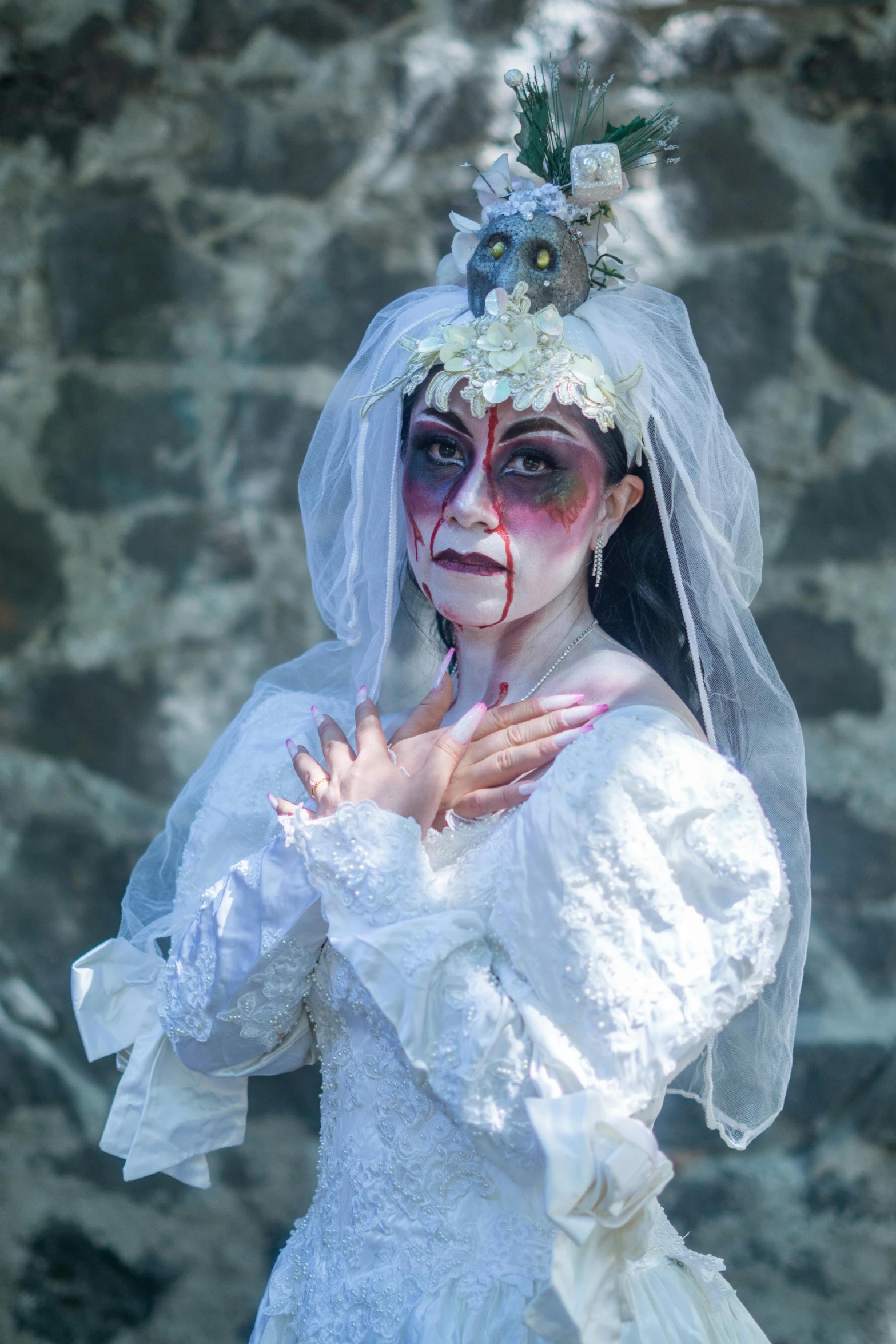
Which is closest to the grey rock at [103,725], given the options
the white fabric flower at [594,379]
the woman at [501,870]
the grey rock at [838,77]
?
the woman at [501,870]

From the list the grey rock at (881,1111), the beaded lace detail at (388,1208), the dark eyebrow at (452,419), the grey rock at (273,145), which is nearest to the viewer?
the beaded lace detail at (388,1208)

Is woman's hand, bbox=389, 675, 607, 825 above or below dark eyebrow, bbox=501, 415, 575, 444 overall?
below

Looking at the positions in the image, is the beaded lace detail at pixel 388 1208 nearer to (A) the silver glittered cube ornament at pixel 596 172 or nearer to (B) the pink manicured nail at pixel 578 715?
(B) the pink manicured nail at pixel 578 715

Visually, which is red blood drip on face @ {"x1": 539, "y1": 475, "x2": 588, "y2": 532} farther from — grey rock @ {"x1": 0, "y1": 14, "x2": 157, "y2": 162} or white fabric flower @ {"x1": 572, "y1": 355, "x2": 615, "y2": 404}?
grey rock @ {"x1": 0, "y1": 14, "x2": 157, "y2": 162}

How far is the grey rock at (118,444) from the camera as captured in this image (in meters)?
2.72

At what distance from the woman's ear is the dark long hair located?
0.08 metres

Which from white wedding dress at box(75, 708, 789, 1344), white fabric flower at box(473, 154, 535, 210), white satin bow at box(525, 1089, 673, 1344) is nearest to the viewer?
white satin bow at box(525, 1089, 673, 1344)

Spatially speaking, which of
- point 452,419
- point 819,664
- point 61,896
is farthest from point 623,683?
point 61,896

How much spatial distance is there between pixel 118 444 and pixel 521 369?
1.47 metres

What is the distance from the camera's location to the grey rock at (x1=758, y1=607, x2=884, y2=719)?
2.53 meters

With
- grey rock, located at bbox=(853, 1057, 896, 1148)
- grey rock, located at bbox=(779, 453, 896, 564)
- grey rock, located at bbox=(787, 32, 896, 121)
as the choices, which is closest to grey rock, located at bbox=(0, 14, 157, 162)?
grey rock, located at bbox=(787, 32, 896, 121)

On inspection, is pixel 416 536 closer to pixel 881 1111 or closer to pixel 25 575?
pixel 25 575

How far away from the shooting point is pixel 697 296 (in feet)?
8.43

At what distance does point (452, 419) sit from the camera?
64.0 inches
